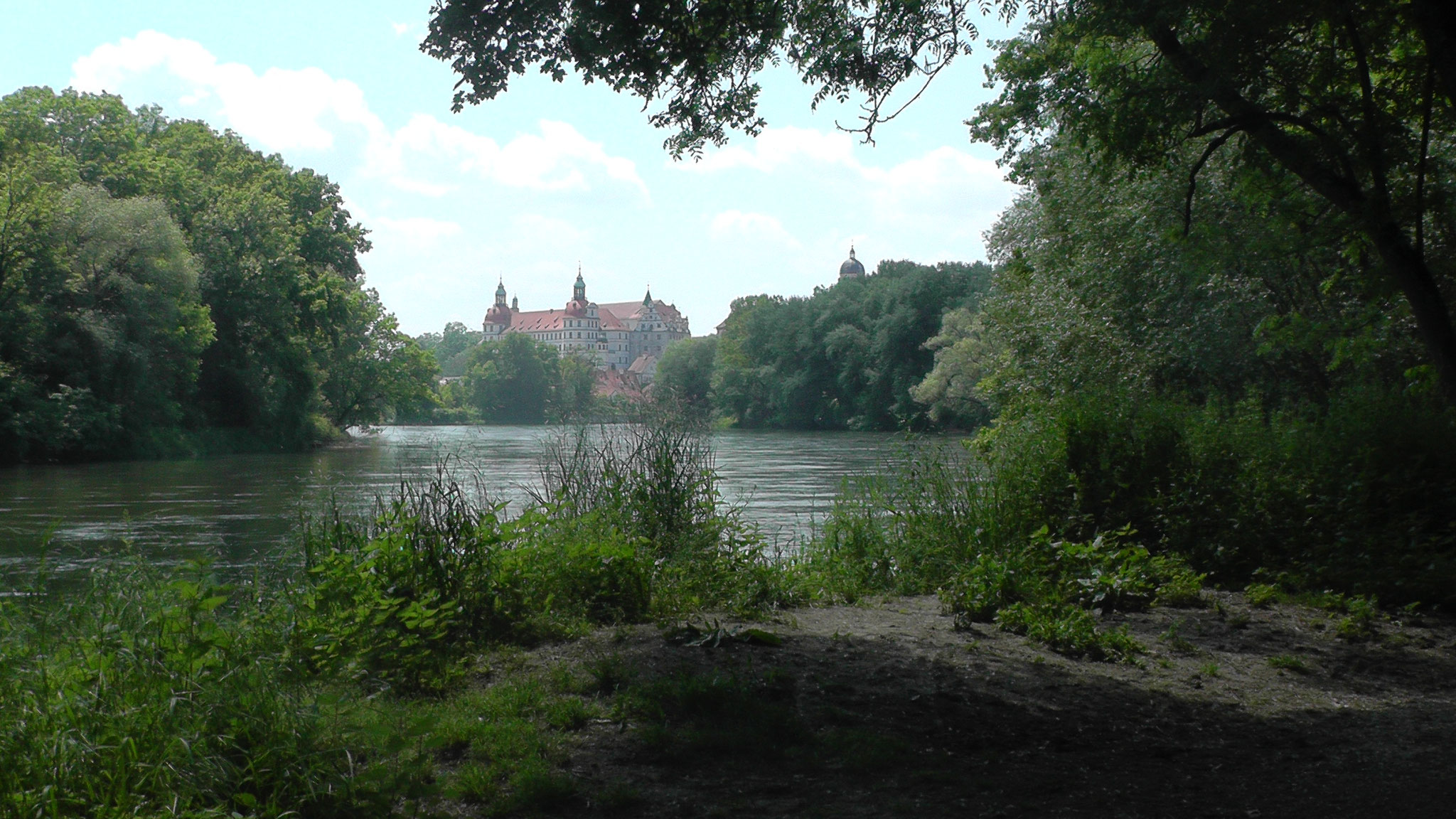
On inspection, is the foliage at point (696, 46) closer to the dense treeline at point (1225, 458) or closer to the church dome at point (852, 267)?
the dense treeline at point (1225, 458)

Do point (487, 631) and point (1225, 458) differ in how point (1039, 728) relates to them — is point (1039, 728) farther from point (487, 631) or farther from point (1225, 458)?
point (1225, 458)

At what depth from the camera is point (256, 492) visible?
2448 centimetres

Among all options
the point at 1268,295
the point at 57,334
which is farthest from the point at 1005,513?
the point at 57,334

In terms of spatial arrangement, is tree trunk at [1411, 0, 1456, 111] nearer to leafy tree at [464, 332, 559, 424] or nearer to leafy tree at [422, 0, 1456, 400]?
leafy tree at [422, 0, 1456, 400]

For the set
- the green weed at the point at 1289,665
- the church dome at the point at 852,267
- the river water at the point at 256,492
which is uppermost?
the church dome at the point at 852,267

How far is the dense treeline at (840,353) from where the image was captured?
239 ft

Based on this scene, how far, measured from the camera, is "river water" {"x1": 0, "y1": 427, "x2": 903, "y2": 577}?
12.0 metres

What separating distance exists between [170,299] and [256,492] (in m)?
14.6

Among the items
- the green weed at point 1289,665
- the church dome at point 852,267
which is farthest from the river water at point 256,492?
the church dome at point 852,267

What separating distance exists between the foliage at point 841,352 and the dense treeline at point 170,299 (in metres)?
27.9

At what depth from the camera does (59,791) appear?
334 cm

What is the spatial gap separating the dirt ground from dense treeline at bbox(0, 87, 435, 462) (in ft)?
106

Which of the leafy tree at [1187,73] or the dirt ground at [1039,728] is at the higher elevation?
the leafy tree at [1187,73]

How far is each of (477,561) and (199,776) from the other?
2.65 metres
